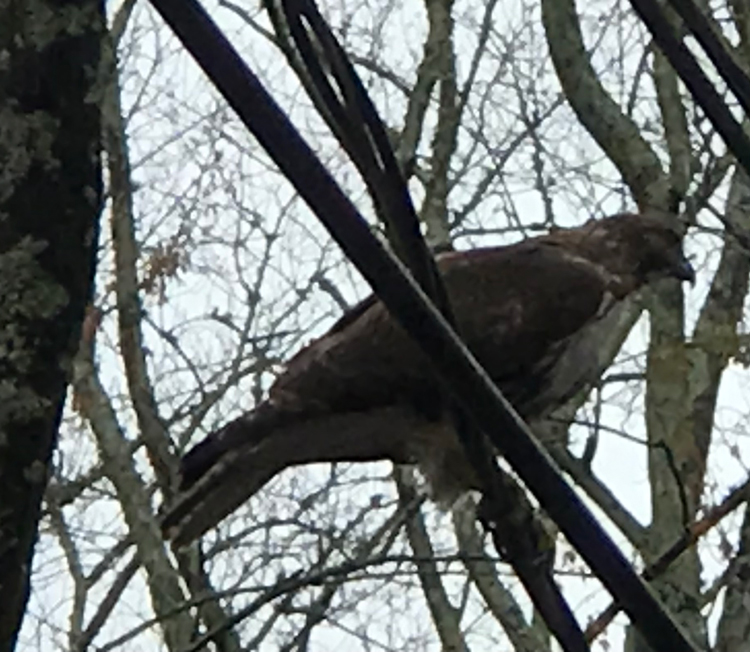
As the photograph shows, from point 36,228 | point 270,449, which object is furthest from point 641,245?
point 36,228

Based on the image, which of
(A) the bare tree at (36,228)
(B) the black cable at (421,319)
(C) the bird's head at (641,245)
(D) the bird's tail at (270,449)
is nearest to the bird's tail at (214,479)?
(D) the bird's tail at (270,449)

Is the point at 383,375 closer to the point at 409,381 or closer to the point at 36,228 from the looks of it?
the point at 409,381

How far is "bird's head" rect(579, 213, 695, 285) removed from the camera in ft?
15.1

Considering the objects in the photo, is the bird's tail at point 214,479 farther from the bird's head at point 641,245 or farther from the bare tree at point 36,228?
the bird's head at point 641,245

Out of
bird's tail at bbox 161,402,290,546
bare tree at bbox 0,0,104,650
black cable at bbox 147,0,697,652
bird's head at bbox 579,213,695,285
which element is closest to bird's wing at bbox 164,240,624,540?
bird's tail at bbox 161,402,290,546

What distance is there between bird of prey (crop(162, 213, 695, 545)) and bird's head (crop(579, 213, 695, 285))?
0.19 metres

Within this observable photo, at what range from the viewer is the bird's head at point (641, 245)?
461cm

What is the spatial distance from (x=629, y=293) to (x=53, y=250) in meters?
3.11

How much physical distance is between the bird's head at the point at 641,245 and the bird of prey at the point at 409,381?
195mm

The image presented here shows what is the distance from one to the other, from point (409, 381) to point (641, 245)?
4.61ft

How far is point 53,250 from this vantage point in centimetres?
168

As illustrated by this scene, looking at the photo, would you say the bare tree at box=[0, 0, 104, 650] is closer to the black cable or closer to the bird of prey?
the black cable

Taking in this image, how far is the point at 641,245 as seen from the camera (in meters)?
4.68

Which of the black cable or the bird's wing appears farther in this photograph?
the bird's wing
